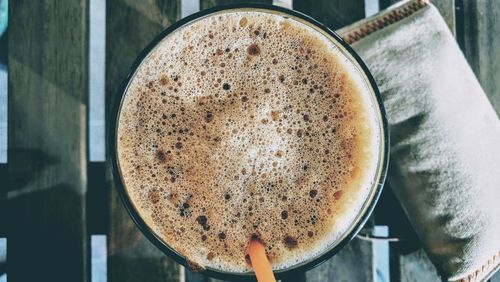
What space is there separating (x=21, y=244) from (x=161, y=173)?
262 millimetres

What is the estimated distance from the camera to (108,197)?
2.10 ft

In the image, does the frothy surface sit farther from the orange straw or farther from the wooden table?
the wooden table

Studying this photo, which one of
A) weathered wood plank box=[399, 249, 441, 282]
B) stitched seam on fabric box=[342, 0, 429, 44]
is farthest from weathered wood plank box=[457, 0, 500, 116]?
weathered wood plank box=[399, 249, 441, 282]

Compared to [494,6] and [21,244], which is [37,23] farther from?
[494,6]

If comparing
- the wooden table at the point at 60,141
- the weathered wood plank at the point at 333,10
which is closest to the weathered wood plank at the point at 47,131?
the wooden table at the point at 60,141

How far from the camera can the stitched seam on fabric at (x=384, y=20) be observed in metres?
0.62

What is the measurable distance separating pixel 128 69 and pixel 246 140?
22 centimetres

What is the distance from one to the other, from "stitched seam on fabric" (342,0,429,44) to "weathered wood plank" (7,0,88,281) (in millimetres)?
333

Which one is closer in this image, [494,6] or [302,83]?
[302,83]

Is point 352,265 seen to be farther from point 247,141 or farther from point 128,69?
point 128,69

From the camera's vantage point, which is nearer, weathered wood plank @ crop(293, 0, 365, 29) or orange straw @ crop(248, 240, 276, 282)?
orange straw @ crop(248, 240, 276, 282)

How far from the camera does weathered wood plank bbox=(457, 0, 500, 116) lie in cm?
68

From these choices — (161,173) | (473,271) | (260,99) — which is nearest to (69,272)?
(161,173)

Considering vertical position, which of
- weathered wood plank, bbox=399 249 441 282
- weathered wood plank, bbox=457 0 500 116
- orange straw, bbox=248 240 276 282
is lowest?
weathered wood plank, bbox=399 249 441 282
